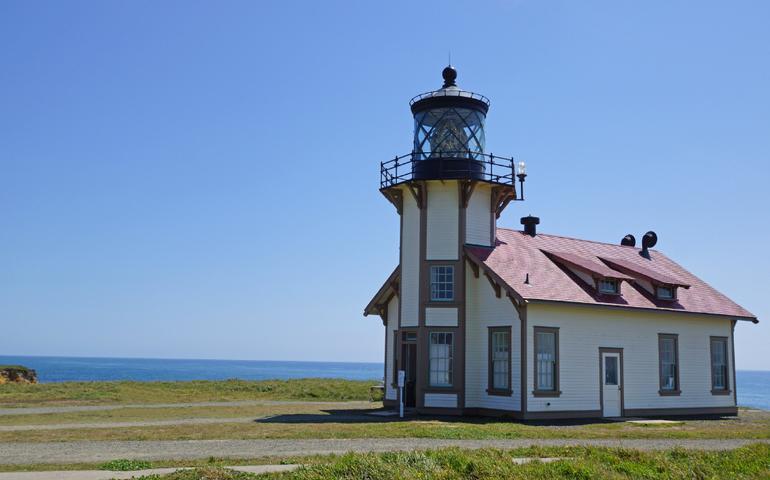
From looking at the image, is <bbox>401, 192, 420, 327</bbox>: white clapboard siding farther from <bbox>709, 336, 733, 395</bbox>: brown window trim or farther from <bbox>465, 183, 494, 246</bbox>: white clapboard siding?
<bbox>709, 336, 733, 395</bbox>: brown window trim

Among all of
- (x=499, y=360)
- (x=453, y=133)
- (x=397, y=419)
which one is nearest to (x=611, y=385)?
(x=499, y=360)

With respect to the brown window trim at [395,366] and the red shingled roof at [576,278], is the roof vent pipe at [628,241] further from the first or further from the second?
the brown window trim at [395,366]

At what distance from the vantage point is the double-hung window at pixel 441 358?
942 inches

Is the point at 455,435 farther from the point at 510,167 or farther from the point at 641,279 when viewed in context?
the point at 641,279

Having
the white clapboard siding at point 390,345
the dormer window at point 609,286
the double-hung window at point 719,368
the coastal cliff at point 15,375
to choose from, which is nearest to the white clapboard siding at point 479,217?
the dormer window at point 609,286

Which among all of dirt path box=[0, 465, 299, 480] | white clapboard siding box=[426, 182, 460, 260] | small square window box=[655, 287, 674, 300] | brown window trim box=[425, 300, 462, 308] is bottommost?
dirt path box=[0, 465, 299, 480]

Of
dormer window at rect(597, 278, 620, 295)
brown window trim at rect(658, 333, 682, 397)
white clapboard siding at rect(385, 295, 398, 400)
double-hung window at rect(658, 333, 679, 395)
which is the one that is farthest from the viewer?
white clapboard siding at rect(385, 295, 398, 400)

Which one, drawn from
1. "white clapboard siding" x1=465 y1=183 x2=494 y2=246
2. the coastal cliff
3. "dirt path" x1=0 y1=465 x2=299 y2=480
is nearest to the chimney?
"white clapboard siding" x1=465 y1=183 x2=494 y2=246

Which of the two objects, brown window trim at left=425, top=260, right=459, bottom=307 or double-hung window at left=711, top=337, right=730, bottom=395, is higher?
brown window trim at left=425, top=260, right=459, bottom=307

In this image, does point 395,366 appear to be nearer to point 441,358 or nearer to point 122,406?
point 441,358

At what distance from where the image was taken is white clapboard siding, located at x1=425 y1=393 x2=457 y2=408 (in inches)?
933

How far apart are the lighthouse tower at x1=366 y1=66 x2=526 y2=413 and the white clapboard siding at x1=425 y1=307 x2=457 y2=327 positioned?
30 mm

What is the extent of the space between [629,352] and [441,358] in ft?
19.7

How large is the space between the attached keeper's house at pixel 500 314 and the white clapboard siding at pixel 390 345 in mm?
79
